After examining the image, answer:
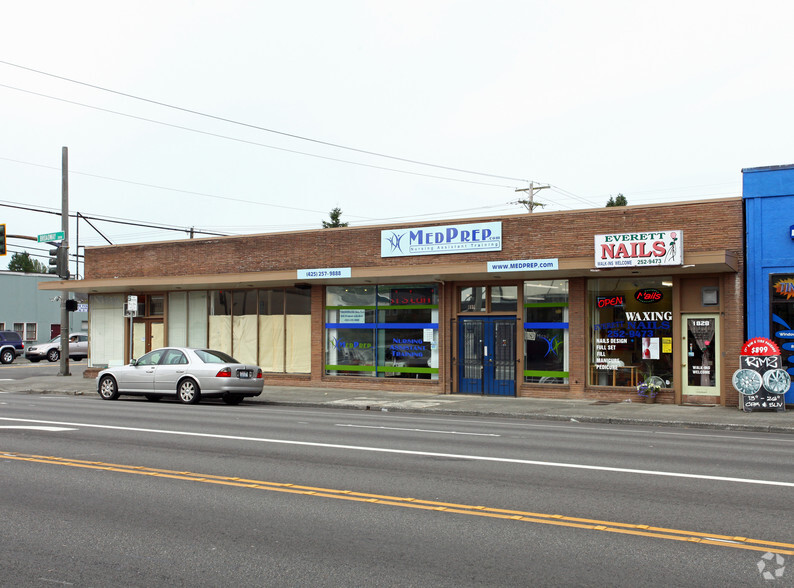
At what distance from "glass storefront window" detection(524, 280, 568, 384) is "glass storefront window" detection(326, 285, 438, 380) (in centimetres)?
293

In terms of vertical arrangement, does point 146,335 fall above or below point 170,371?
above

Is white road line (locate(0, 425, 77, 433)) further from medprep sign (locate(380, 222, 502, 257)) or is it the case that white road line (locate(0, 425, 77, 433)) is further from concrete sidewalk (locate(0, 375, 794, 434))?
medprep sign (locate(380, 222, 502, 257))

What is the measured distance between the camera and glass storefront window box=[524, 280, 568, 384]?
2119cm

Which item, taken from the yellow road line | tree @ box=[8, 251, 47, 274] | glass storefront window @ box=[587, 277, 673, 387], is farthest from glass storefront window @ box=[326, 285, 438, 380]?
tree @ box=[8, 251, 47, 274]

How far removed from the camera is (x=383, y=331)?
24.1 m

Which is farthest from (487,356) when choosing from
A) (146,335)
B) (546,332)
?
(146,335)

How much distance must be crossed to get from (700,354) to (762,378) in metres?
2.09

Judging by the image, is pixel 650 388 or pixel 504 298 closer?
pixel 650 388

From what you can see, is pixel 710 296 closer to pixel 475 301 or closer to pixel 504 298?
pixel 504 298

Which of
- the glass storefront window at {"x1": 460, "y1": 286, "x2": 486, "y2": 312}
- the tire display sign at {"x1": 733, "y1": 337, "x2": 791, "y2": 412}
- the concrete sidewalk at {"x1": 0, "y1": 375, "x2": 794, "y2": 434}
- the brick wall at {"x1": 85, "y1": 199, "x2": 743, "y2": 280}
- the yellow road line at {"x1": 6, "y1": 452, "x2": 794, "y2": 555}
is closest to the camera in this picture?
the yellow road line at {"x1": 6, "y1": 452, "x2": 794, "y2": 555}

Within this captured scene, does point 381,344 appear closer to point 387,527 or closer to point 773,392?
point 773,392

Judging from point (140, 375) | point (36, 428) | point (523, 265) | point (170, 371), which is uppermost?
point (523, 265)

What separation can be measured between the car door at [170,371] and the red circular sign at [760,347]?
1370 centimetres

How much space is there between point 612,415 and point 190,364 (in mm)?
10568
